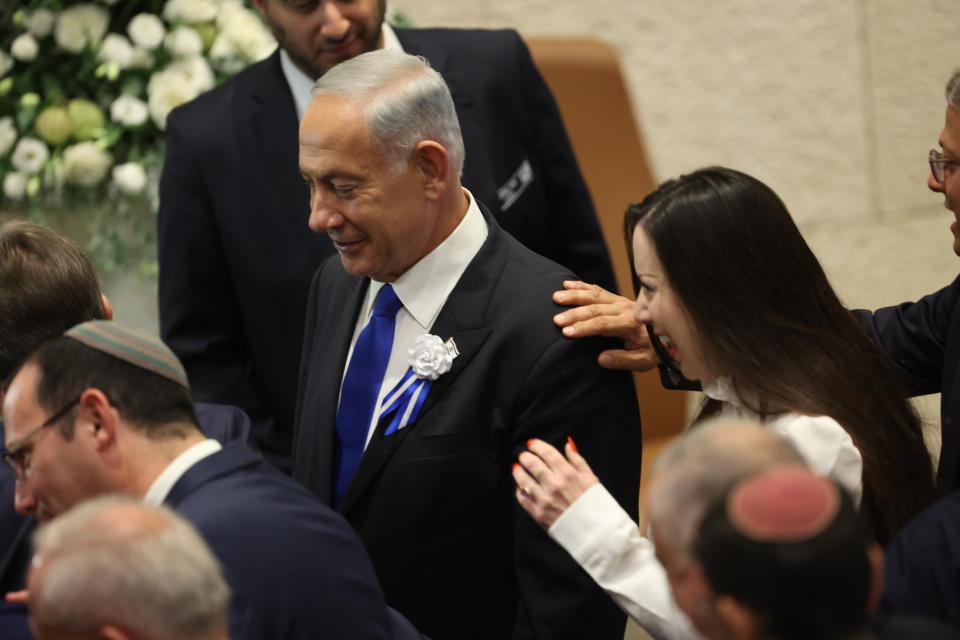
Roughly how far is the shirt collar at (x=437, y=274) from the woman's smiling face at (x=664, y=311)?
0.32m

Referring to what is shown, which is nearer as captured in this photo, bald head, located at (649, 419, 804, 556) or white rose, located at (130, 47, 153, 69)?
bald head, located at (649, 419, 804, 556)

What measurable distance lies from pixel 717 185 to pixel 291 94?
1322 millimetres

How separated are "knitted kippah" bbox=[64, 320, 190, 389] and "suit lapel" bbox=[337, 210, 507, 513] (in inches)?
16.2

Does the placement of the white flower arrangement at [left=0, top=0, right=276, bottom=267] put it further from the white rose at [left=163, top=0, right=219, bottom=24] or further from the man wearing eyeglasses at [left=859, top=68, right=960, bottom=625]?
the man wearing eyeglasses at [left=859, top=68, right=960, bottom=625]

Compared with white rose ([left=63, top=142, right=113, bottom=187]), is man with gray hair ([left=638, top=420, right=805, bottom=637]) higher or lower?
higher

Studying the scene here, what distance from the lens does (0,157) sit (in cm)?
375

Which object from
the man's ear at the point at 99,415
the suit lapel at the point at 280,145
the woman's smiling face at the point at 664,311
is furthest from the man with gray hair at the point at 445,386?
the suit lapel at the point at 280,145

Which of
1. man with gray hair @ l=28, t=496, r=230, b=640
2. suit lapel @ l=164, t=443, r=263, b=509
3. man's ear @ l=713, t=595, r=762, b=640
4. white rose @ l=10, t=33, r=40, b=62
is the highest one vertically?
man's ear @ l=713, t=595, r=762, b=640

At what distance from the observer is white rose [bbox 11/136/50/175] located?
3.69 metres

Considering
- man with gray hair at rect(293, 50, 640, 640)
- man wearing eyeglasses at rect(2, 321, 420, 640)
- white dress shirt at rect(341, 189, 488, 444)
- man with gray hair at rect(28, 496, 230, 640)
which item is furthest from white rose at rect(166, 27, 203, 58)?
man with gray hair at rect(28, 496, 230, 640)

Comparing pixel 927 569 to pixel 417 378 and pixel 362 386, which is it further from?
pixel 362 386

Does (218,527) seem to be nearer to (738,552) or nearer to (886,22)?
(738,552)

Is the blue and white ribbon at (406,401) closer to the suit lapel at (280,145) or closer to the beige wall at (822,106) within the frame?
the suit lapel at (280,145)

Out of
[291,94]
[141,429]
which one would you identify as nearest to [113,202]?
[291,94]
